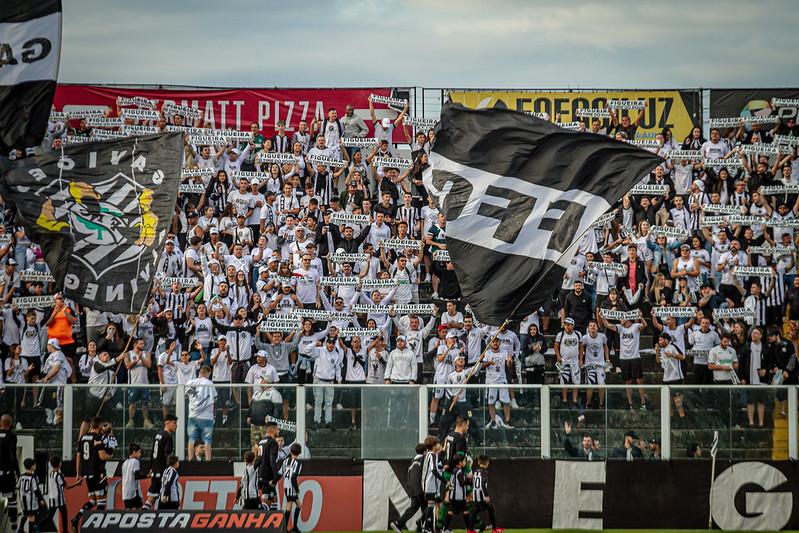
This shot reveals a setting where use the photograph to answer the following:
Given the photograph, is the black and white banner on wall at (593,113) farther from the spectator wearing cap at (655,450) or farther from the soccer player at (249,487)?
the soccer player at (249,487)

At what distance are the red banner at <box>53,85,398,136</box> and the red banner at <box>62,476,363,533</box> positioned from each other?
46.6ft

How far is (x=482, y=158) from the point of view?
13.9 meters

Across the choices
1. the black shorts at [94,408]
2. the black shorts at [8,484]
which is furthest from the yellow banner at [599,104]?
the black shorts at [8,484]

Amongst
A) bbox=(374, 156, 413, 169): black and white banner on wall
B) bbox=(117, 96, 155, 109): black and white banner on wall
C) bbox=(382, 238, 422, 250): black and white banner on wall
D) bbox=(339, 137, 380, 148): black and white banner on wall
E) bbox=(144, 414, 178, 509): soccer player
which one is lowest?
bbox=(144, 414, 178, 509): soccer player

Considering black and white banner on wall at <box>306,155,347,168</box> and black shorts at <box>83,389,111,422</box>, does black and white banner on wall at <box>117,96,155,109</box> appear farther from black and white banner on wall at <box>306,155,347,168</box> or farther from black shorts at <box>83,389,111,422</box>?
black shorts at <box>83,389,111,422</box>

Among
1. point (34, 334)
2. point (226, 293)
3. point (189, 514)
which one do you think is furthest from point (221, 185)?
point (189, 514)

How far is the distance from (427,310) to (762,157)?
10.2m

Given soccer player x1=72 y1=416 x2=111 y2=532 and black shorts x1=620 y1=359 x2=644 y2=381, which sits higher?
black shorts x1=620 y1=359 x2=644 y2=381

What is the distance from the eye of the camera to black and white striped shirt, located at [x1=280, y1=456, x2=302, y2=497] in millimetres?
16750

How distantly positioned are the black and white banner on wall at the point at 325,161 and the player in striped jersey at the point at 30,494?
11.2 m

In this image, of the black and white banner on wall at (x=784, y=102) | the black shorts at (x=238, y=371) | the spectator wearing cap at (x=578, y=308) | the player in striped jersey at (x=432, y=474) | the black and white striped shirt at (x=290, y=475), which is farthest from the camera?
the black and white banner on wall at (x=784, y=102)

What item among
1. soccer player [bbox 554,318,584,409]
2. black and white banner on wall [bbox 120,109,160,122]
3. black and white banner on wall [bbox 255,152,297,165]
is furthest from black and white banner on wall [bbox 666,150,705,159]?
black and white banner on wall [bbox 120,109,160,122]

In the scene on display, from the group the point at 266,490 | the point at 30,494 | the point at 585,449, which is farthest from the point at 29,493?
the point at 585,449

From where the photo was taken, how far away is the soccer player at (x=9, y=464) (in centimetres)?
1714
